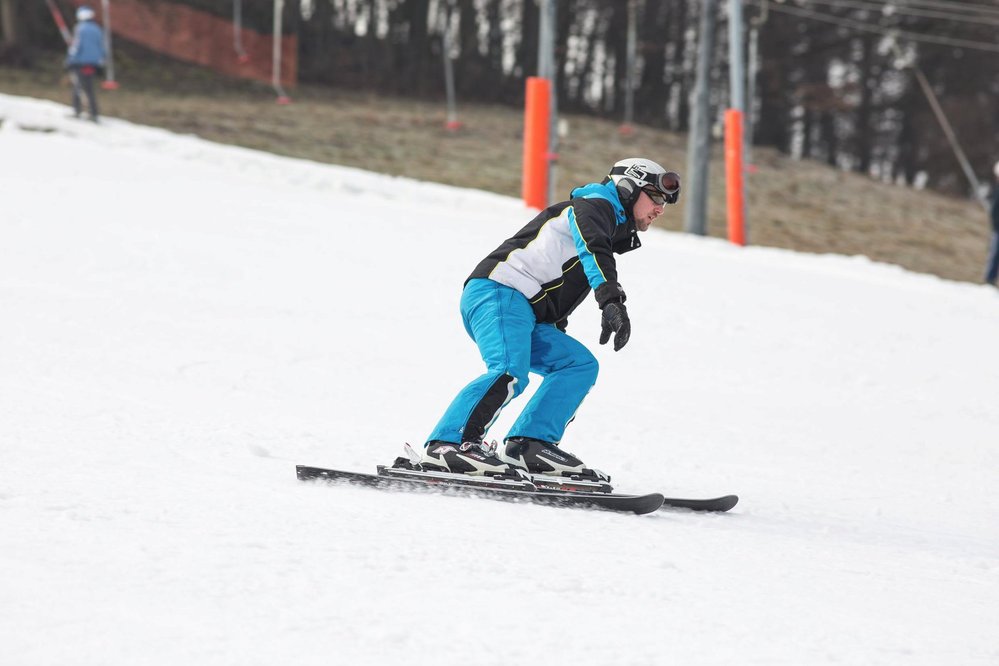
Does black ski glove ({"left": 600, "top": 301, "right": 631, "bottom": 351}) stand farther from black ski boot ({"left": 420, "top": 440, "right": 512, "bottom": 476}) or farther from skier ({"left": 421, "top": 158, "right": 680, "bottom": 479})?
black ski boot ({"left": 420, "top": 440, "right": 512, "bottom": 476})

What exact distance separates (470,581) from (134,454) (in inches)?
78.9

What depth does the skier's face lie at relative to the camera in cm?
499

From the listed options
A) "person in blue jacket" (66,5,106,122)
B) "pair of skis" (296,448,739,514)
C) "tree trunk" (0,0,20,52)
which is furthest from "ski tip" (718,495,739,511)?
"tree trunk" (0,0,20,52)

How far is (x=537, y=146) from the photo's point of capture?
15391mm

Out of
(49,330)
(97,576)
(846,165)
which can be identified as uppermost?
(97,576)

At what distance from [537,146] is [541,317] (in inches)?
417

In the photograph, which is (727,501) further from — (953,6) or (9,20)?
(9,20)

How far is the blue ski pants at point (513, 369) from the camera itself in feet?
16.1

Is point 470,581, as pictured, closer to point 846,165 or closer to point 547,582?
point 547,582

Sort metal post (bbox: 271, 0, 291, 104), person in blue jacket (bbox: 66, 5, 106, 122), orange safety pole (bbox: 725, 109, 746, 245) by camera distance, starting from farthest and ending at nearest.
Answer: metal post (bbox: 271, 0, 291, 104)
person in blue jacket (bbox: 66, 5, 106, 122)
orange safety pole (bbox: 725, 109, 746, 245)

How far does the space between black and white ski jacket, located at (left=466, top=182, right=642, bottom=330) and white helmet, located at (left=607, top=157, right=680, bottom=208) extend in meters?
0.05

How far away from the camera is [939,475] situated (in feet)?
21.4

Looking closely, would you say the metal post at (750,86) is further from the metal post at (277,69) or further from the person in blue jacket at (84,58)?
the metal post at (277,69)

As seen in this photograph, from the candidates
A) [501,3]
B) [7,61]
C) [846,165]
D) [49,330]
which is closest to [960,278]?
→ [49,330]
